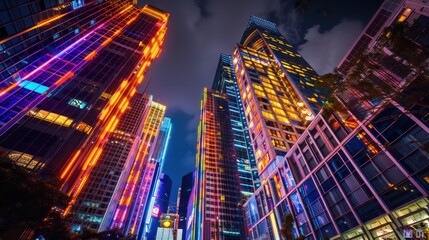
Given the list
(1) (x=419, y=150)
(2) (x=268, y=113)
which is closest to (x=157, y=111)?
(2) (x=268, y=113)

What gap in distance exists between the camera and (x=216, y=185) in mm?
89562

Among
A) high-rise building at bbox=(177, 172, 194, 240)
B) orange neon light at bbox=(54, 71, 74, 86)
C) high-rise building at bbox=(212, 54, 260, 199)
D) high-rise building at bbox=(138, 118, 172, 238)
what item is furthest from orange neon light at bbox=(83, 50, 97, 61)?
high-rise building at bbox=(177, 172, 194, 240)

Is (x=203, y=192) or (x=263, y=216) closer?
(x=263, y=216)

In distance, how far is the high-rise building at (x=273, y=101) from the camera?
47.6 meters

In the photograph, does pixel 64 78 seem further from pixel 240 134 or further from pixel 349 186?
pixel 240 134

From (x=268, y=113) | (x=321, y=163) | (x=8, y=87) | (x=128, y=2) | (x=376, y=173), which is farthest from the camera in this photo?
(x=128, y=2)

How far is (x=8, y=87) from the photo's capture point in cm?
3206

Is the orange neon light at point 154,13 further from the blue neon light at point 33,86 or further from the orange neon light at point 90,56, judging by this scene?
the blue neon light at point 33,86

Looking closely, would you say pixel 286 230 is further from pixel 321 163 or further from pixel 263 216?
pixel 263 216

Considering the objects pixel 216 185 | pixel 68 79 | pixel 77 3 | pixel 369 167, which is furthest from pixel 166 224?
pixel 216 185

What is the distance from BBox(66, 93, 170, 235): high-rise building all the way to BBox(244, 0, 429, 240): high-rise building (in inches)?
2363

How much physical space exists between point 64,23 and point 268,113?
167ft

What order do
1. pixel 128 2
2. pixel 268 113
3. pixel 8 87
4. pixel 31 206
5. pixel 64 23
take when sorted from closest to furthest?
pixel 31 206 → pixel 8 87 → pixel 64 23 → pixel 268 113 → pixel 128 2

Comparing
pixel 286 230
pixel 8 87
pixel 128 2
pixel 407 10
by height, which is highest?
pixel 128 2
